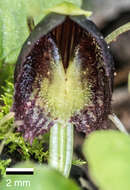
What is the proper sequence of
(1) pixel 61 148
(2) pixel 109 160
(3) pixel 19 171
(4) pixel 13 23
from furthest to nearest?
(4) pixel 13 23
(1) pixel 61 148
(3) pixel 19 171
(2) pixel 109 160

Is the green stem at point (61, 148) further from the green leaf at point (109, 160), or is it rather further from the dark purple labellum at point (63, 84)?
the green leaf at point (109, 160)

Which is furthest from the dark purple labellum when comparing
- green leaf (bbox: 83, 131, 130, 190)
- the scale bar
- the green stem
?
green leaf (bbox: 83, 131, 130, 190)

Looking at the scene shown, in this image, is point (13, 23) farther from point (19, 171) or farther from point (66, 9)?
point (19, 171)

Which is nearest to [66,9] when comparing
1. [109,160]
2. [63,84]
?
[63,84]

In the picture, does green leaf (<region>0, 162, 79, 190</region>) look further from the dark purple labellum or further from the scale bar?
the dark purple labellum

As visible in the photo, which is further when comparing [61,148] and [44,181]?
[61,148]

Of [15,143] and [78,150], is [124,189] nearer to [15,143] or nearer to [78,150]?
[15,143]

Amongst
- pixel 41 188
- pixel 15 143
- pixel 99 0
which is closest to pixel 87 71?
pixel 15 143

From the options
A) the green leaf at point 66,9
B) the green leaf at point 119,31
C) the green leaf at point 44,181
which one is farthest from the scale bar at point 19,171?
the green leaf at point 119,31
